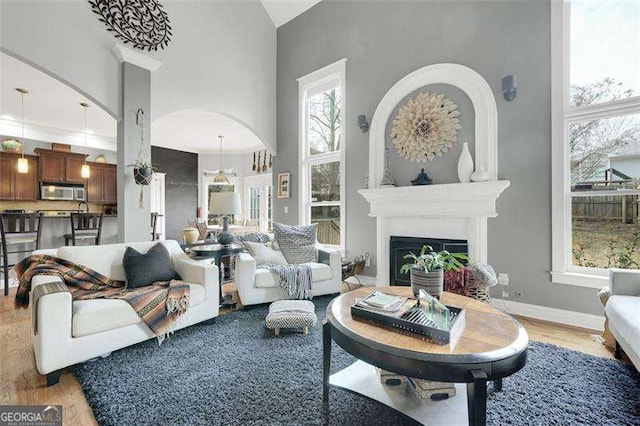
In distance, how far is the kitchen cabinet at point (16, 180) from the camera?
18.3ft

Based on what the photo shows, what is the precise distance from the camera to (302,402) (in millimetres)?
1590

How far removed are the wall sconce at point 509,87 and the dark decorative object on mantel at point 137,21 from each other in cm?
406

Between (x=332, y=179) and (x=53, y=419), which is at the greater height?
(x=332, y=179)

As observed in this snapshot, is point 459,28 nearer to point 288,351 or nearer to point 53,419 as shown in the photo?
point 288,351

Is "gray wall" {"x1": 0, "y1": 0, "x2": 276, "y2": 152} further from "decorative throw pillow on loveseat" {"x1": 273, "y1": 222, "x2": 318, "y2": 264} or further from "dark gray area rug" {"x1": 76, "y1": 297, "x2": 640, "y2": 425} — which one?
"dark gray area rug" {"x1": 76, "y1": 297, "x2": 640, "y2": 425}

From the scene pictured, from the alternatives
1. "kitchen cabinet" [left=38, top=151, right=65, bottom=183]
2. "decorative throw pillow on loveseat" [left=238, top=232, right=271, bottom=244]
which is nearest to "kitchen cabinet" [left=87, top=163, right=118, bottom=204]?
"kitchen cabinet" [left=38, top=151, right=65, bottom=183]

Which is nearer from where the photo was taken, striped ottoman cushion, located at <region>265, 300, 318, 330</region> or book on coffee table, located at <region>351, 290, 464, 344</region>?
book on coffee table, located at <region>351, 290, 464, 344</region>

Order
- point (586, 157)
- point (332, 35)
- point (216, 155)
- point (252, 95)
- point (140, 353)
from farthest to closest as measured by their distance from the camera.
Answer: point (216, 155) < point (252, 95) < point (332, 35) < point (586, 157) < point (140, 353)

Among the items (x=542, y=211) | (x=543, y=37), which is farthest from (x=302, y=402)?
(x=543, y=37)

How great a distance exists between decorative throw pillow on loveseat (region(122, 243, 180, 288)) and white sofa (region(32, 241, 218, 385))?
16 centimetres

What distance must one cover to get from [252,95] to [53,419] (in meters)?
4.61

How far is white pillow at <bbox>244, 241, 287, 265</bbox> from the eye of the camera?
338 cm

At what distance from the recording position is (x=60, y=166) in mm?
6340

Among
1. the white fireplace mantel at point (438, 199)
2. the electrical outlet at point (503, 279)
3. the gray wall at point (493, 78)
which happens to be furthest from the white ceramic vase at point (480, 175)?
the electrical outlet at point (503, 279)
